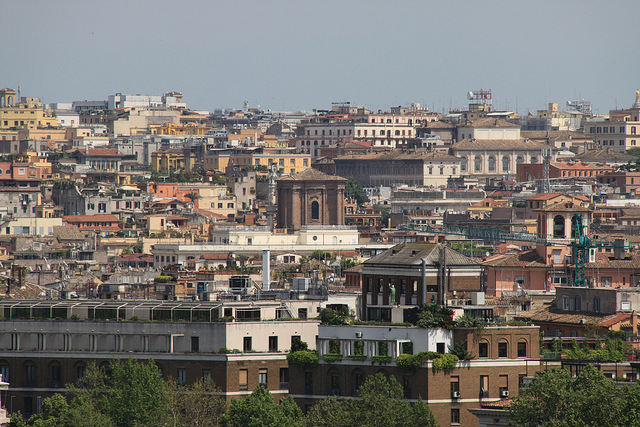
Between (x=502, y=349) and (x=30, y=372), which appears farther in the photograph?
(x=30, y=372)

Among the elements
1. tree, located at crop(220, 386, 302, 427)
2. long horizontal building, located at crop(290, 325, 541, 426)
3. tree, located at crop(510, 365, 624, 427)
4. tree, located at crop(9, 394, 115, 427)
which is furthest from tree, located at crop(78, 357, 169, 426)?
tree, located at crop(510, 365, 624, 427)

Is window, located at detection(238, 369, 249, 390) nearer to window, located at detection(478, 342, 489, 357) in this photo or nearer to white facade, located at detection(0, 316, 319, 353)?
white facade, located at detection(0, 316, 319, 353)

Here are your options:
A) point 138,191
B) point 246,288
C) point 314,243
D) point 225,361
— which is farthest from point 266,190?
point 225,361

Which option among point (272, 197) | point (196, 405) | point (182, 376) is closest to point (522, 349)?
point (196, 405)

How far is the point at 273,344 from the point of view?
61.7 m

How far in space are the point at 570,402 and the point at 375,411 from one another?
6052mm

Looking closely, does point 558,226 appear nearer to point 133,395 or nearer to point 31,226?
point 31,226

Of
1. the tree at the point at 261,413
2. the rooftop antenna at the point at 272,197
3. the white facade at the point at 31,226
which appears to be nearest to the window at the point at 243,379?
the tree at the point at 261,413

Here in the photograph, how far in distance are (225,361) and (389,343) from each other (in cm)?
547

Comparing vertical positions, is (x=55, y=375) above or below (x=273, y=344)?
below

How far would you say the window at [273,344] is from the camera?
61.6 m

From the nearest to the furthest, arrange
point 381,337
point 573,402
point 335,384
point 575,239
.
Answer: point 573,402 < point 381,337 < point 335,384 < point 575,239

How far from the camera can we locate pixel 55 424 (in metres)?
57.0

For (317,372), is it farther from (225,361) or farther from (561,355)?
(561,355)
